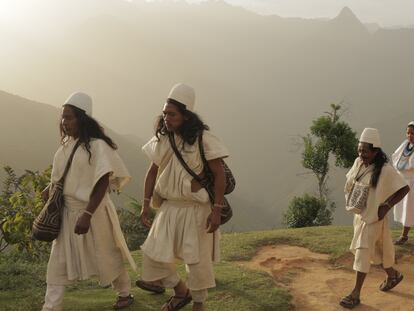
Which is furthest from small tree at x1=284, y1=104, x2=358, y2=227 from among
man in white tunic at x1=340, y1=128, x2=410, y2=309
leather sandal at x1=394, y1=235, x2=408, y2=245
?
man in white tunic at x1=340, y1=128, x2=410, y2=309

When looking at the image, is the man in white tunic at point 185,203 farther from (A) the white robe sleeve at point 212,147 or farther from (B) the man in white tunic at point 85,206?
(B) the man in white tunic at point 85,206

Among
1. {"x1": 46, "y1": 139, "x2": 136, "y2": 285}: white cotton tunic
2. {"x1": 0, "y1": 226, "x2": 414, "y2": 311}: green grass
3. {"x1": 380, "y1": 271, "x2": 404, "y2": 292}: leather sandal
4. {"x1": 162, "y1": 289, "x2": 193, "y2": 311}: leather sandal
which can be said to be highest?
{"x1": 46, "y1": 139, "x2": 136, "y2": 285}: white cotton tunic

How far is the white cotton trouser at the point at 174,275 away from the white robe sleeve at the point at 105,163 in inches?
32.7

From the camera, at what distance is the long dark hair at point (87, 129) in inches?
182

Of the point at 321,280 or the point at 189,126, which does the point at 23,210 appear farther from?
the point at 321,280

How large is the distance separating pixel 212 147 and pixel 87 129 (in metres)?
1.22

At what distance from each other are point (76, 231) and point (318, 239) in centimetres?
541

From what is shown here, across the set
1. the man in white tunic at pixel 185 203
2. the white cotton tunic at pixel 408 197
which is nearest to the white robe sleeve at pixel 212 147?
the man in white tunic at pixel 185 203

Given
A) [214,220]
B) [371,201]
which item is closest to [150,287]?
[214,220]

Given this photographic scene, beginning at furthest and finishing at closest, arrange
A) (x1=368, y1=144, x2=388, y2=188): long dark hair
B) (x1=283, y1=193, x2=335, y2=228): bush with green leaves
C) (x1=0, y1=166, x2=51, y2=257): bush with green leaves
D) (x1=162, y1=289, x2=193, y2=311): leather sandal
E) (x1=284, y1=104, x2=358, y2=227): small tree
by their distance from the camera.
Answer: (x1=284, y1=104, x2=358, y2=227): small tree → (x1=283, y1=193, x2=335, y2=228): bush with green leaves → (x1=0, y1=166, x2=51, y2=257): bush with green leaves → (x1=368, y1=144, x2=388, y2=188): long dark hair → (x1=162, y1=289, x2=193, y2=311): leather sandal

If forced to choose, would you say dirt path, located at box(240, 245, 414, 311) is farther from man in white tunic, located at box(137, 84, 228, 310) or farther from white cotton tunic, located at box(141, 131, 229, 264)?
white cotton tunic, located at box(141, 131, 229, 264)

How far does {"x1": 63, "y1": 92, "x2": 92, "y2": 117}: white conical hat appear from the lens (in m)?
4.57

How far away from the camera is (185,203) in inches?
182

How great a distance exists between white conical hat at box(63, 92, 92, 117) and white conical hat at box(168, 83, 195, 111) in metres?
0.80
